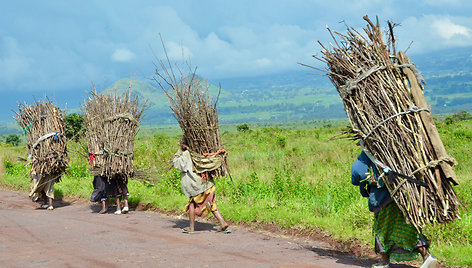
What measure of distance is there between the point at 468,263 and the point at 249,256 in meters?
2.56

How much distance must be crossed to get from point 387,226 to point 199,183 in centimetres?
321

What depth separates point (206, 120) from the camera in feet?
24.8

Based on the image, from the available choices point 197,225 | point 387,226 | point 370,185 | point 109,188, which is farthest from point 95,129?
point 387,226

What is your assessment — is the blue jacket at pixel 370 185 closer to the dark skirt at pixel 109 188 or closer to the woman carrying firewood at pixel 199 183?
the woman carrying firewood at pixel 199 183

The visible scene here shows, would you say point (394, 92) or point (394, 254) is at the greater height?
point (394, 92)

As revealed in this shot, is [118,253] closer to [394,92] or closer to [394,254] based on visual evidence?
[394,254]

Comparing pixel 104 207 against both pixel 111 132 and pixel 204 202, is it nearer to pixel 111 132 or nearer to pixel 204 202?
pixel 111 132

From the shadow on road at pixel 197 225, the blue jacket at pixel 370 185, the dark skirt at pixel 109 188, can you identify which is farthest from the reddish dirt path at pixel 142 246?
the blue jacket at pixel 370 185

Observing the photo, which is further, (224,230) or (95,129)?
(95,129)

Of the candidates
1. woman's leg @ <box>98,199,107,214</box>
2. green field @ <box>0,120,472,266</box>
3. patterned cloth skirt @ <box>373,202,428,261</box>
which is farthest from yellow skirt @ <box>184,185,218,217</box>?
woman's leg @ <box>98,199,107,214</box>

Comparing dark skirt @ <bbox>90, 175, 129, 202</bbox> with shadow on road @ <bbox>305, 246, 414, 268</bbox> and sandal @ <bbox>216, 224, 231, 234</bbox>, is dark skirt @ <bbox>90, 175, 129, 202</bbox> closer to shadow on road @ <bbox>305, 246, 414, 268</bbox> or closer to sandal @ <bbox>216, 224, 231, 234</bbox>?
sandal @ <bbox>216, 224, 231, 234</bbox>

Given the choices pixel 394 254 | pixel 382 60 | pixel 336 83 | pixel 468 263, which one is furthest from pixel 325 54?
pixel 468 263

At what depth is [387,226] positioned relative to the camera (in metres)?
5.10

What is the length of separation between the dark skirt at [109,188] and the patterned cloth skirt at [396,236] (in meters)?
5.92
